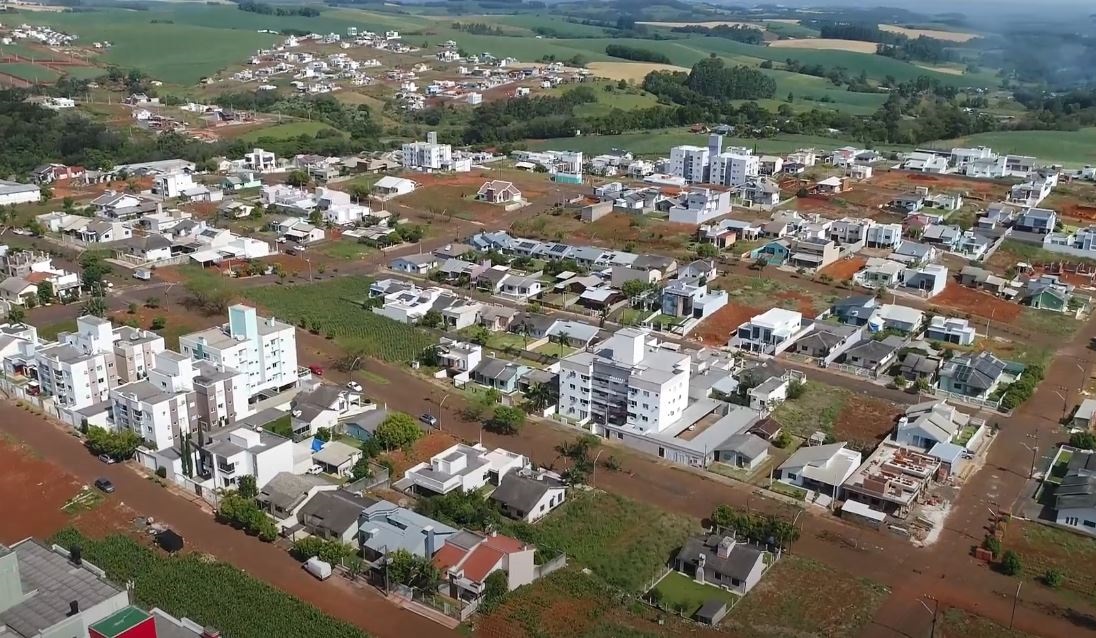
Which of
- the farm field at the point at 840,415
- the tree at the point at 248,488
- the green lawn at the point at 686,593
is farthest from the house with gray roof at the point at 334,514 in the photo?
the farm field at the point at 840,415

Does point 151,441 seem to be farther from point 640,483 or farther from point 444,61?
point 444,61

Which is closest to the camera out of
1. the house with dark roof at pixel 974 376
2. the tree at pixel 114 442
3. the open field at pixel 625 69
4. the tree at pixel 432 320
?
the tree at pixel 114 442

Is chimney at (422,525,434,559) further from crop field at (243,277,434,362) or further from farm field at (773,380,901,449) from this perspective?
crop field at (243,277,434,362)

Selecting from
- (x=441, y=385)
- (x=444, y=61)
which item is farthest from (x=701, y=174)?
(x=444, y=61)

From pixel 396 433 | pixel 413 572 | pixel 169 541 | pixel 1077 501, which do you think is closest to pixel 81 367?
pixel 169 541

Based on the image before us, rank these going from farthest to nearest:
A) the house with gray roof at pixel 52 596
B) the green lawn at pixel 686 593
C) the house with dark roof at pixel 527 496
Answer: the house with dark roof at pixel 527 496 < the green lawn at pixel 686 593 < the house with gray roof at pixel 52 596

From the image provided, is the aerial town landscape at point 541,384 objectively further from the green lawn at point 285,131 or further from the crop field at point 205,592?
the green lawn at point 285,131

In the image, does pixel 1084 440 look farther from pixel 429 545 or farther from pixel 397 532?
pixel 397 532
